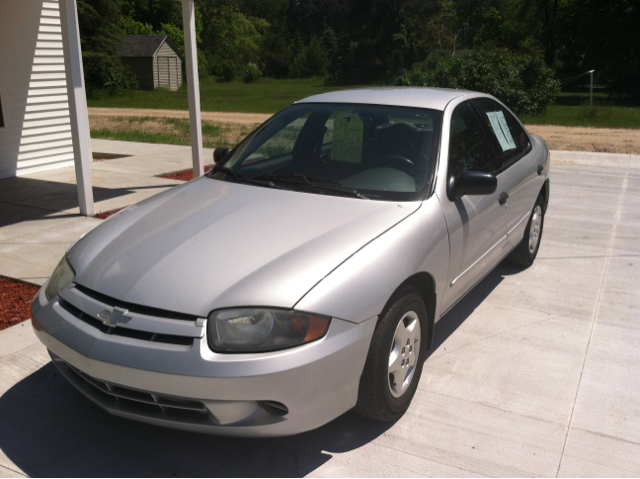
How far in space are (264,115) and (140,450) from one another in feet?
78.7

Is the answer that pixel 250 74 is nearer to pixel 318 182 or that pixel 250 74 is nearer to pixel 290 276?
pixel 318 182

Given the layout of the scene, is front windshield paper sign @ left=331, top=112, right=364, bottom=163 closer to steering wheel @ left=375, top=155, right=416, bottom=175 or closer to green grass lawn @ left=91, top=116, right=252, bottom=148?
steering wheel @ left=375, top=155, right=416, bottom=175

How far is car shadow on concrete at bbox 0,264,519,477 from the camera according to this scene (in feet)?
10.0

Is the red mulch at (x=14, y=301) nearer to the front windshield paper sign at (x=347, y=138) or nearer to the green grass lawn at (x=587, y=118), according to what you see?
the front windshield paper sign at (x=347, y=138)

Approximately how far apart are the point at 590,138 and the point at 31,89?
13.9 meters

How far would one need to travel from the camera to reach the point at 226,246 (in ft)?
10.6

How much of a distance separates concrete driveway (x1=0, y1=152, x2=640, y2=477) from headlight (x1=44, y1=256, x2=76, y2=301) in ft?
2.29

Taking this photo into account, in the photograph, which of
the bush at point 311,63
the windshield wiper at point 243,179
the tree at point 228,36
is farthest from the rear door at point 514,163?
the bush at point 311,63

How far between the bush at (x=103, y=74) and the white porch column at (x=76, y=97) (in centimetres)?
3559

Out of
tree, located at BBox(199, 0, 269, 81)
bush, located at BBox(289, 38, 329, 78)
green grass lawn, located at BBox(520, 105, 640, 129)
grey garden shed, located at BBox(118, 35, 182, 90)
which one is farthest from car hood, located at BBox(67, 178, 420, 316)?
bush, located at BBox(289, 38, 329, 78)

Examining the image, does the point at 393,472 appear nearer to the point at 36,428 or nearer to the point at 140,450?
the point at 140,450

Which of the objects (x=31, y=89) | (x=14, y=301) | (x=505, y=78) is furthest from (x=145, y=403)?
(x=505, y=78)

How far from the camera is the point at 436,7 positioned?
60.8m

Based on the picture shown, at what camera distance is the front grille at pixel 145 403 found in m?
2.83
